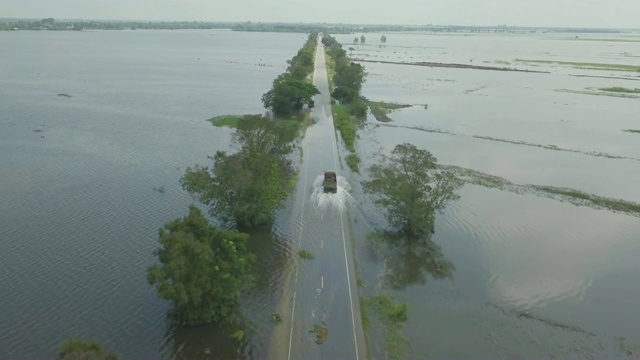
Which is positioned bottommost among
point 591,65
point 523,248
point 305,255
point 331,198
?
point 523,248

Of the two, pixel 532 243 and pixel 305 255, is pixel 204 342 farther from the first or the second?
pixel 532 243

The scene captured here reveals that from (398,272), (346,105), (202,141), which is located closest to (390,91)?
(346,105)

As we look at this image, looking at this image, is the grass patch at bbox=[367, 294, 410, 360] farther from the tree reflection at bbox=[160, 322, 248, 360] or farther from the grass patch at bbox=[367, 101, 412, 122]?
the grass patch at bbox=[367, 101, 412, 122]

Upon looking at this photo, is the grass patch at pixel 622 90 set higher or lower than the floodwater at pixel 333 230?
higher

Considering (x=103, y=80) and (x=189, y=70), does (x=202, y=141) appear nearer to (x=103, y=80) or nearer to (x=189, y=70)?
(x=103, y=80)

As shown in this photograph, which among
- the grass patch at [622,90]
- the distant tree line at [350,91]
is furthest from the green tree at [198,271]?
the grass patch at [622,90]

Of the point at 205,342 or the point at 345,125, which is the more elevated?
the point at 345,125

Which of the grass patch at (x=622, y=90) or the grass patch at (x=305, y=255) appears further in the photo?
the grass patch at (x=622, y=90)

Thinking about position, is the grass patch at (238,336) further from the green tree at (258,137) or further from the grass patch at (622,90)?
the grass patch at (622,90)

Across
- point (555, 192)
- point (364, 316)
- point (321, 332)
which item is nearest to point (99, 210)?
point (321, 332)
